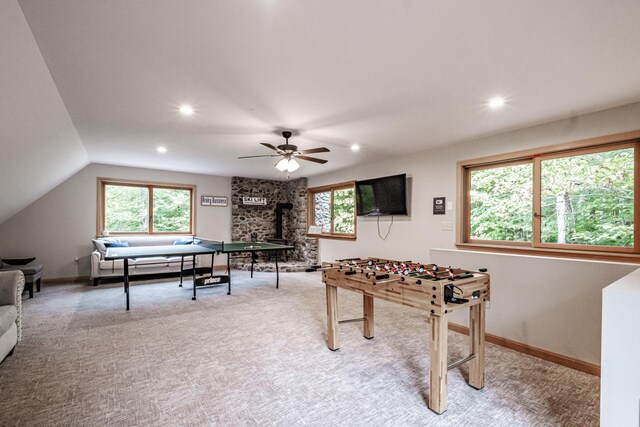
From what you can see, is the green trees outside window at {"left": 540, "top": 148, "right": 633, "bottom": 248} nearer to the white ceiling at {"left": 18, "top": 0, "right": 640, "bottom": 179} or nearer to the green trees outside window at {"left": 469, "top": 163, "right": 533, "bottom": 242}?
the green trees outside window at {"left": 469, "top": 163, "right": 533, "bottom": 242}

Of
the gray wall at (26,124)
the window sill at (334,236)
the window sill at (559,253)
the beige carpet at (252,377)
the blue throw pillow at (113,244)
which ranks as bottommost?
the beige carpet at (252,377)

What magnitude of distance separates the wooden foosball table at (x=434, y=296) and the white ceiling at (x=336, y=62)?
1596mm

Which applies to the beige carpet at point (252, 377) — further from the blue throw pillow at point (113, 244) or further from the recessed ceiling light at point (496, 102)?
the recessed ceiling light at point (496, 102)

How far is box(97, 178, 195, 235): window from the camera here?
6191 millimetres

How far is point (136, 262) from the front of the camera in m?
5.69

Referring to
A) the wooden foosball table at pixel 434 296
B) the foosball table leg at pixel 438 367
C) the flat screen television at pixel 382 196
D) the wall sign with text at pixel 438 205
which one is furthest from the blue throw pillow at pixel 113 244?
the foosball table leg at pixel 438 367

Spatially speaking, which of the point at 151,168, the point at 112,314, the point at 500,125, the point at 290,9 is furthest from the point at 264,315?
the point at 151,168

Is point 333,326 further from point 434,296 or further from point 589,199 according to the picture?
point 589,199

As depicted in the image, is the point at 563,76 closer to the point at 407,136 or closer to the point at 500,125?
the point at 500,125

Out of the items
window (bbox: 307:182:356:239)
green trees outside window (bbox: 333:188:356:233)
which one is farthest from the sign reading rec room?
green trees outside window (bbox: 333:188:356:233)

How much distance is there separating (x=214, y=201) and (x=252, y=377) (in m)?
5.75

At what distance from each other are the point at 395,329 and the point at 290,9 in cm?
324

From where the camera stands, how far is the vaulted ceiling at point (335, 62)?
1628mm

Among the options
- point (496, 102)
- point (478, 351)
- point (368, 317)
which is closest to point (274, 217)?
point (368, 317)
